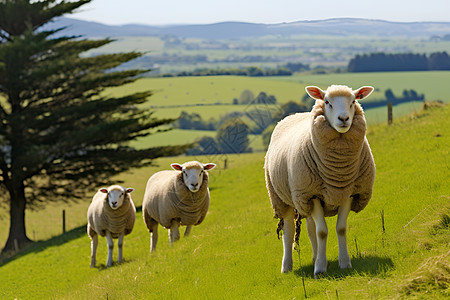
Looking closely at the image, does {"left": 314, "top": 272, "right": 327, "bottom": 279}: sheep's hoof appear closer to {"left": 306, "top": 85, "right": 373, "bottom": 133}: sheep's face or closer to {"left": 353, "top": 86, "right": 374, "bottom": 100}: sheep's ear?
{"left": 306, "top": 85, "right": 373, "bottom": 133}: sheep's face

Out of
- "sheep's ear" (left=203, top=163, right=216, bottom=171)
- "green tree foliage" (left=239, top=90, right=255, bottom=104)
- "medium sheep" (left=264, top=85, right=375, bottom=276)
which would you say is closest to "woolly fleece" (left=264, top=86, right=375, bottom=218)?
"medium sheep" (left=264, top=85, right=375, bottom=276)

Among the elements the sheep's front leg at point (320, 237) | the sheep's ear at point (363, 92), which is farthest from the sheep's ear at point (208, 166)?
the sheep's ear at point (363, 92)

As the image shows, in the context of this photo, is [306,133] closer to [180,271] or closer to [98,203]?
[180,271]

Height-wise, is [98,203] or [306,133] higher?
[306,133]

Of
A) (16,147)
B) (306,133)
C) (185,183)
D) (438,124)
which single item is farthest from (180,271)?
(16,147)

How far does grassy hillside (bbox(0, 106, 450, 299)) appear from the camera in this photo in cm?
661

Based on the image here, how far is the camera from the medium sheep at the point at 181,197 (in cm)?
1335


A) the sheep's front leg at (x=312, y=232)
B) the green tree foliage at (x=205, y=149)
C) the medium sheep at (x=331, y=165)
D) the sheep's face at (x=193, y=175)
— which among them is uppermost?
the medium sheep at (x=331, y=165)

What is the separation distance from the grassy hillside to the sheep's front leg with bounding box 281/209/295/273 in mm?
166

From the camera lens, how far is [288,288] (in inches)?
293

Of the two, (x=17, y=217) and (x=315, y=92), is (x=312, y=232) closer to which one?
(x=315, y=92)

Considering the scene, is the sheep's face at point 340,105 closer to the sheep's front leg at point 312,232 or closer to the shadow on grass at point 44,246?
Result: the sheep's front leg at point 312,232

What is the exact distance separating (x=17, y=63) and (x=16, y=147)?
12.9 ft

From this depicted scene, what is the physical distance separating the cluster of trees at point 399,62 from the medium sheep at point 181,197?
270 feet
